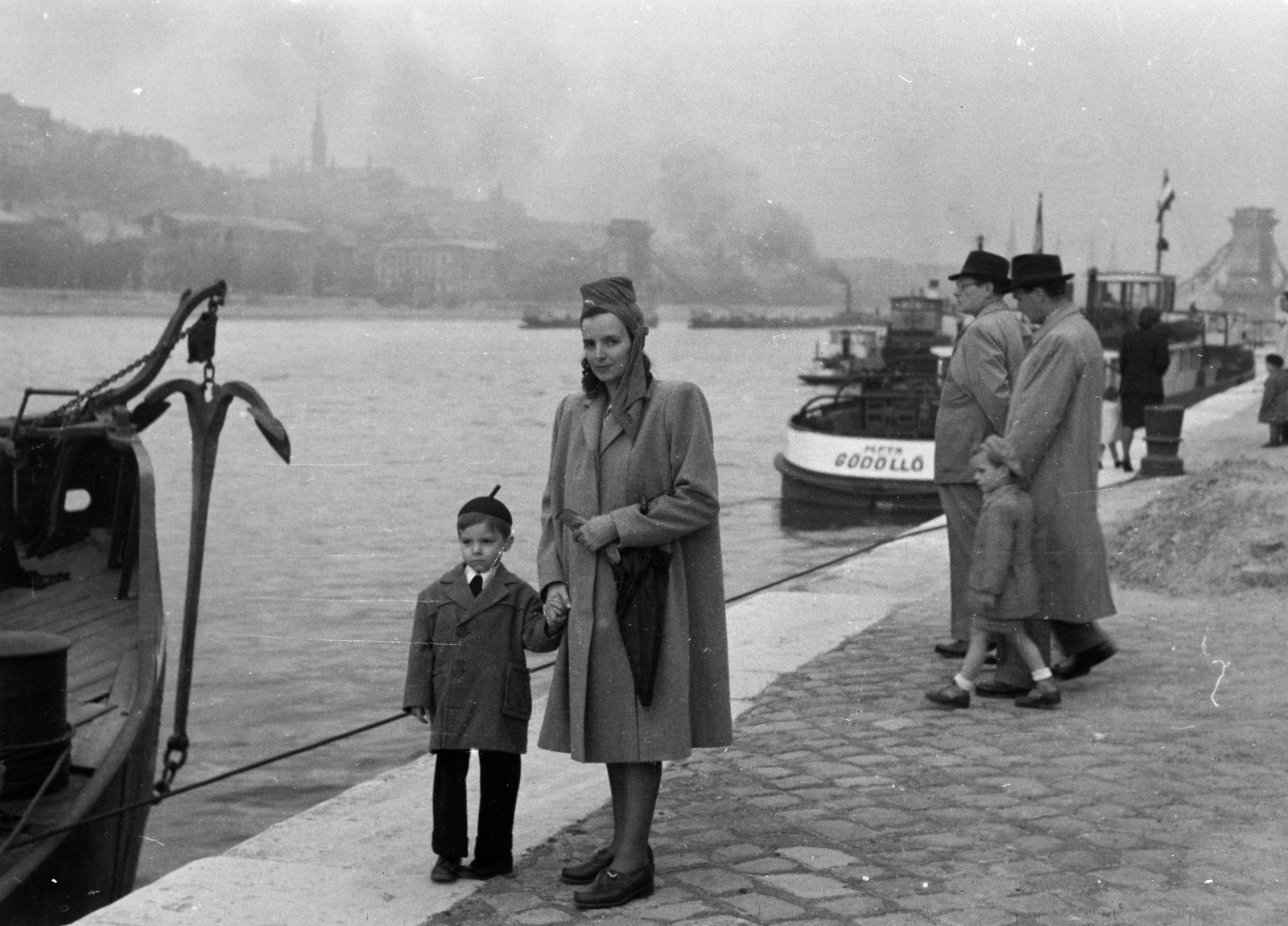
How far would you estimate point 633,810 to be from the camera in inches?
156

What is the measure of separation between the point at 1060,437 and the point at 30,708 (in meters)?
4.03

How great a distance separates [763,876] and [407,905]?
0.92 m

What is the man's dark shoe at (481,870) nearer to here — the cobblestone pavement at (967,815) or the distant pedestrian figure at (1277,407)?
the cobblestone pavement at (967,815)

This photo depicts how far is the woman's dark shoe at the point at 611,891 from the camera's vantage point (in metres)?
3.86

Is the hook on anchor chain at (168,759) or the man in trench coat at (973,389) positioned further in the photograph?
the hook on anchor chain at (168,759)

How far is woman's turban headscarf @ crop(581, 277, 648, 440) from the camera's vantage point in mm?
3908

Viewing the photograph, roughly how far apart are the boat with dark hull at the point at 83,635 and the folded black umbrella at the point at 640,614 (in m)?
1.34

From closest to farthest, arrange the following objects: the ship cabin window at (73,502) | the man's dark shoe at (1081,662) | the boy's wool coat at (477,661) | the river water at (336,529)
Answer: the boy's wool coat at (477,661), the man's dark shoe at (1081,662), the river water at (336,529), the ship cabin window at (73,502)

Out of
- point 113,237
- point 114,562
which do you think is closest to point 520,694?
point 114,562

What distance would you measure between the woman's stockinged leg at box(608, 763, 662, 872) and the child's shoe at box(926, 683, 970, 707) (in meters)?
2.25

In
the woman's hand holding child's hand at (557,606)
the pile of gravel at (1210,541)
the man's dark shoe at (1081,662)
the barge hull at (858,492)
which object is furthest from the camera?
the barge hull at (858,492)

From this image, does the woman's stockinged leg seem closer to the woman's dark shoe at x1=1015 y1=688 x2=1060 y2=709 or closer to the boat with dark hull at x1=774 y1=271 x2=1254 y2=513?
the woman's dark shoe at x1=1015 y1=688 x2=1060 y2=709

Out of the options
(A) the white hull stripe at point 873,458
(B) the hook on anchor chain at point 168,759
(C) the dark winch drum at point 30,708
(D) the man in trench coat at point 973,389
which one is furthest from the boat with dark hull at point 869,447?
(C) the dark winch drum at point 30,708

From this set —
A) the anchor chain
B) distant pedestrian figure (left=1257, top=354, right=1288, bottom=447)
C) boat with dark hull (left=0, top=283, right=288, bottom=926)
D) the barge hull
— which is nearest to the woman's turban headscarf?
boat with dark hull (left=0, top=283, right=288, bottom=926)
